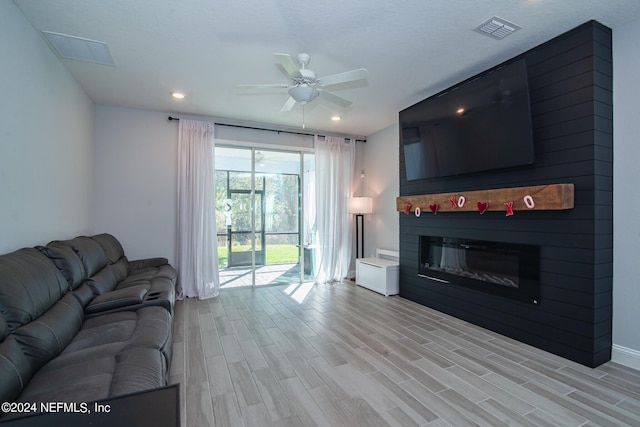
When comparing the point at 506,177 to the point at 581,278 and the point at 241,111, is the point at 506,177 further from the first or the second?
the point at 241,111

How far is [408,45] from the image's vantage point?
9.11 ft

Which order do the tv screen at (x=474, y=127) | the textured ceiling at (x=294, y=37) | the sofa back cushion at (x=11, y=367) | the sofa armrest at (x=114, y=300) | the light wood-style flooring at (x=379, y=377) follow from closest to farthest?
the sofa back cushion at (x=11, y=367), the light wood-style flooring at (x=379, y=377), the textured ceiling at (x=294, y=37), the sofa armrest at (x=114, y=300), the tv screen at (x=474, y=127)

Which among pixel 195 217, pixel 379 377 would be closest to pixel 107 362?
pixel 379 377

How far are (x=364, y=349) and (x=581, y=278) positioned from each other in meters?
1.94

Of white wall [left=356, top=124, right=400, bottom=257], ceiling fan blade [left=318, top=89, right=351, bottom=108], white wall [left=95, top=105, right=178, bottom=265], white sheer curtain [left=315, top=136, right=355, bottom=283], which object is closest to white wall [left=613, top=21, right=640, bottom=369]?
ceiling fan blade [left=318, top=89, right=351, bottom=108]

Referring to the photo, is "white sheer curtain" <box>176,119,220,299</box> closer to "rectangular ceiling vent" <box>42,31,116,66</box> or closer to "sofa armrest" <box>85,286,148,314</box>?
"rectangular ceiling vent" <box>42,31,116,66</box>

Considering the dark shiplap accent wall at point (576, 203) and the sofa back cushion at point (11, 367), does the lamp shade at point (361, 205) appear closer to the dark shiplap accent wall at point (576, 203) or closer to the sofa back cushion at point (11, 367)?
the dark shiplap accent wall at point (576, 203)

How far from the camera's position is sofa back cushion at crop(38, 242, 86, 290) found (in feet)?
7.69

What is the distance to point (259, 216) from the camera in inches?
208

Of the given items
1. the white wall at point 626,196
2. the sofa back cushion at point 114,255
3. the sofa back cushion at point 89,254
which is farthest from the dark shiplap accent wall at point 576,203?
the sofa back cushion at point 114,255

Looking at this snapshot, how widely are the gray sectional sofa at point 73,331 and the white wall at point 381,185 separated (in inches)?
144

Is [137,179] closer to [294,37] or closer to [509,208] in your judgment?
[294,37]

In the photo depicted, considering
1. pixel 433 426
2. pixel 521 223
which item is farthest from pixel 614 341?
pixel 433 426

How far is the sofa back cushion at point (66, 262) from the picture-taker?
234 centimetres
